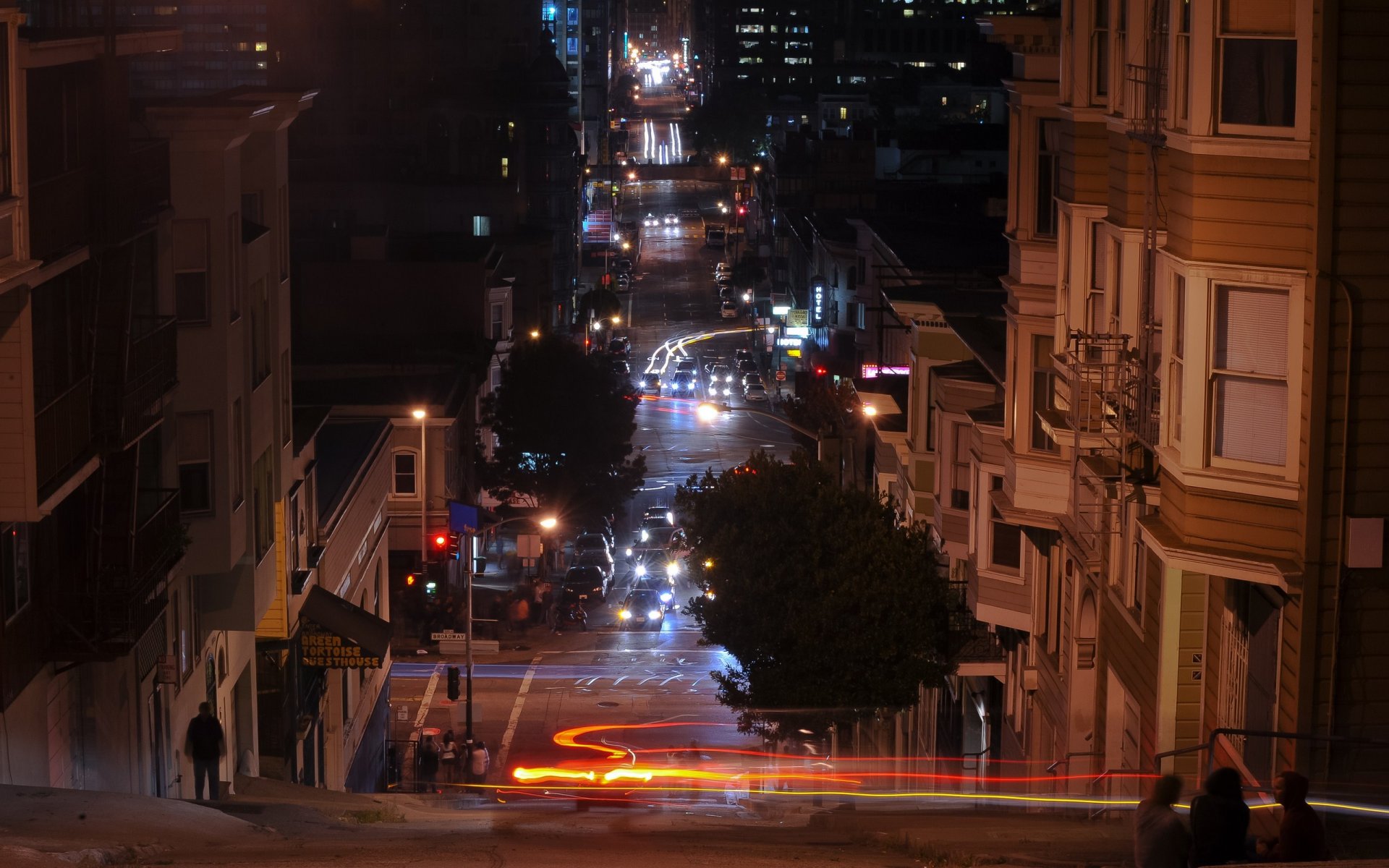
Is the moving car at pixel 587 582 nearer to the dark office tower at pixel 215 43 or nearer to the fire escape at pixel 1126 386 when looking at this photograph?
the fire escape at pixel 1126 386

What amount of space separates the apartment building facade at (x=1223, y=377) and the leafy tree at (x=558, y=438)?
50869 mm

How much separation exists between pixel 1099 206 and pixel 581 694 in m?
32.2

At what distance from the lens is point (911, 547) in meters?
36.8

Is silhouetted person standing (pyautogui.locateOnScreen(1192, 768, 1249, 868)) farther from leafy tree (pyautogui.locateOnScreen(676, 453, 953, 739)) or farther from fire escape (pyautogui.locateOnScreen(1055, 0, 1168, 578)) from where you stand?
leafy tree (pyautogui.locateOnScreen(676, 453, 953, 739))

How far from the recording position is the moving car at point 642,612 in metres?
62.1

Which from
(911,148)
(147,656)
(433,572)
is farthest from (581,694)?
(911,148)

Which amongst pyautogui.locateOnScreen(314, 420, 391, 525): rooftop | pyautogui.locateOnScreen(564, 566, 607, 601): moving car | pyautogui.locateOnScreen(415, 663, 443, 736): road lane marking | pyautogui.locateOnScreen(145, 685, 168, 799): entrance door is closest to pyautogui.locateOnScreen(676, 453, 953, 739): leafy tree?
pyautogui.locateOnScreen(314, 420, 391, 525): rooftop

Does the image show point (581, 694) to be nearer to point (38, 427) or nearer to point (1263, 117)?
point (38, 427)

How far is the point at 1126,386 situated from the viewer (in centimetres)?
1984

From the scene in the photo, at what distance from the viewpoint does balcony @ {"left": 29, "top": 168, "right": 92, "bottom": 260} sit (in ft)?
63.7

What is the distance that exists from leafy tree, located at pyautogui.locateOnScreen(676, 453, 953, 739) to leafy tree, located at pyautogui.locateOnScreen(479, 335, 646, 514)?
3501cm

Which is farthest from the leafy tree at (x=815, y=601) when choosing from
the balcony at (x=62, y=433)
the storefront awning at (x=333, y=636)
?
the balcony at (x=62, y=433)

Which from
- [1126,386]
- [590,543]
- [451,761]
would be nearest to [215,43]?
[590,543]

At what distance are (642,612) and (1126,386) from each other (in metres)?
43.8
